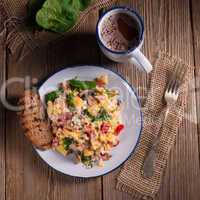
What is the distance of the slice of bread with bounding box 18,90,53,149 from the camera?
1.10m

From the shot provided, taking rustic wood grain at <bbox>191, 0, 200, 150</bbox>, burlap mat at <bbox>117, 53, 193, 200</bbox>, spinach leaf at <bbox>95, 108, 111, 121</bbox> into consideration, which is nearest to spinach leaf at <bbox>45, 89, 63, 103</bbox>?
spinach leaf at <bbox>95, 108, 111, 121</bbox>

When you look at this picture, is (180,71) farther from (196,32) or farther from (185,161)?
(185,161)

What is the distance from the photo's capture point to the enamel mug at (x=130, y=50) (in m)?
1.09

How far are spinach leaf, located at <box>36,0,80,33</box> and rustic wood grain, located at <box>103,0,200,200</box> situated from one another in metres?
0.17

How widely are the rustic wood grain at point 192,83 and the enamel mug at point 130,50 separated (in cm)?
7

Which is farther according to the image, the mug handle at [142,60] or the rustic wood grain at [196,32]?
the rustic wood grain at [196,32]

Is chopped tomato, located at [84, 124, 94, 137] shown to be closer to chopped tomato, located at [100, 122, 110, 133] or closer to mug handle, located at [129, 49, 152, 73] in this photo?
chopped tomato, located at [100, 122, 110, 133]

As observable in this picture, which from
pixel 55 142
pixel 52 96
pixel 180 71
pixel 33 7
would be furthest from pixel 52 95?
pixel 180 71

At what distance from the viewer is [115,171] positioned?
1.17 m

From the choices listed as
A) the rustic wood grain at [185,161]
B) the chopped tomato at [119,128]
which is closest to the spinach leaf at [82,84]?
the chopped tomato at [119,128]

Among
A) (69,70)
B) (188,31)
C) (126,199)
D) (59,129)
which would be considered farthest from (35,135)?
(188,31)

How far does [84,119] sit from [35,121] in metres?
0.11

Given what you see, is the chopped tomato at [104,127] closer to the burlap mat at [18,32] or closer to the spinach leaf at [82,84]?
the spinach leaf at [82,84]

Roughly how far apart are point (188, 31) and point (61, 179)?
0.47 metres
